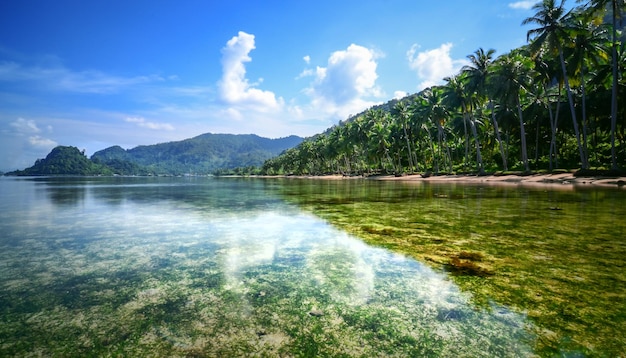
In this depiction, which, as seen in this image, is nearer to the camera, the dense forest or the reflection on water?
the reflection on water

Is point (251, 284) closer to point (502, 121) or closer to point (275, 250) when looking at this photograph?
point (275, 250)

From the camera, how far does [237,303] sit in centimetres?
476

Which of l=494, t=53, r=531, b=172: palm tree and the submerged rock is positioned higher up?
l=494, t=53, r=531, b=172: palm tree

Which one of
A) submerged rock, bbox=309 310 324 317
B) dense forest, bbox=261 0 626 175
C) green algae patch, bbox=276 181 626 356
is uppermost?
dense forest, bbox=261 0 626 175

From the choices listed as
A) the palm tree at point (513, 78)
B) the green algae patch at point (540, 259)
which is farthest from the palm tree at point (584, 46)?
the green algae patch at point (540, 259)

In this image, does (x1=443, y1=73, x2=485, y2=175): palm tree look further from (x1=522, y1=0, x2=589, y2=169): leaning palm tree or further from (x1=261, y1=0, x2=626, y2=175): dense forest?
(x1=522, y1=0, x2=589, y2=169): leaning palm tree

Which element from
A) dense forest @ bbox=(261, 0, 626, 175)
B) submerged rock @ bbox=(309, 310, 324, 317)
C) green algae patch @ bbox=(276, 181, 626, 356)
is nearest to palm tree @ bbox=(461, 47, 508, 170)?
dense forest @ bbox=(261, 0, 626, 175)

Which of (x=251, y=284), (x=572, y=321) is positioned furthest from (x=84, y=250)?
(x=572, y=321)

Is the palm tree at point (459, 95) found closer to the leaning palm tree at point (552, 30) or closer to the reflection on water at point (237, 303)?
the leaning palm tree at point (552, 30)

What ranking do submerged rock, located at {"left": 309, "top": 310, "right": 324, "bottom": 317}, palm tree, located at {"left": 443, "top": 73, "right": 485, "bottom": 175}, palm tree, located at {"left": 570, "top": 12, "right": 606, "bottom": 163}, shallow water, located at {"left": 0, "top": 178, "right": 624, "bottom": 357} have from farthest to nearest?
palm tree, located at {"left": 443, "top": 73, "right": 485, "bottom": 175} < palm tree, located at {"left": 570, "top": 12, "right": 606, "bottom": 163} < submerged rock, located at {"left": 309, "top": 310, "right": 324, "bottom": 317} < shallow water, located at {"left": 0, "top": 178, "right": 624, "bottom": 357}

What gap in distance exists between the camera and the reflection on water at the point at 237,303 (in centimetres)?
354

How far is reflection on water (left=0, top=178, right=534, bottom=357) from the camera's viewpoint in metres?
3.54

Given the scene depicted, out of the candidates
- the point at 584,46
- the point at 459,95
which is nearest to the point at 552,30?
the point at 584,46

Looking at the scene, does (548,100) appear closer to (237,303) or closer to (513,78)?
(513,78)
